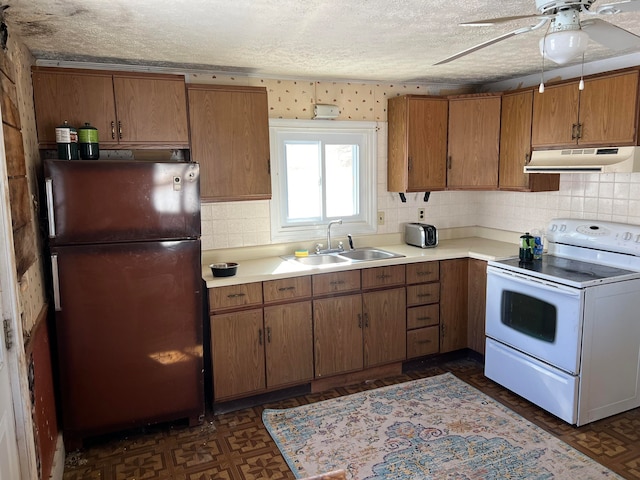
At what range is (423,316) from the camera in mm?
3734

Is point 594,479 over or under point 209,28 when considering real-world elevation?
under

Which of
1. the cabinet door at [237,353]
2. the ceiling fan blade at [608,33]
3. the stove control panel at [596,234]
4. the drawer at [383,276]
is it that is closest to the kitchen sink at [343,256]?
the drawer at [383,276]

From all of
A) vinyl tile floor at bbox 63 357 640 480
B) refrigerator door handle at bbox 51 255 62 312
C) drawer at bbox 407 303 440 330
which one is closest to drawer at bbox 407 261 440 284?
drawer at bbox 407 303 440 330

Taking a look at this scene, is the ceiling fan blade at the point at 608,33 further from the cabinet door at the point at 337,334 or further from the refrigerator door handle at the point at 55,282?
the refrigerator door handle at the point at 55,282

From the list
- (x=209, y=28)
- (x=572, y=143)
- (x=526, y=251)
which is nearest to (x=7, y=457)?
(x=209, y=28)

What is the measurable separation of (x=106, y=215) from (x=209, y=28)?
1.14m

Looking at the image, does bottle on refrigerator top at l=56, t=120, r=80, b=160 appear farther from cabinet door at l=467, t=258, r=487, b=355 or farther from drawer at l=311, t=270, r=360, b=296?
cabinet door at l=467, t=258, r=487, b=355

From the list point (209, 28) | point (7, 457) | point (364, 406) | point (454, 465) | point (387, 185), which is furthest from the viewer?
point (387, 185)

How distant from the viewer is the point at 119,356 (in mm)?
2775

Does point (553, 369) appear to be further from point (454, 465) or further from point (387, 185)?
point (387, 185)

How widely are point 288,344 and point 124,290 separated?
1140 mm

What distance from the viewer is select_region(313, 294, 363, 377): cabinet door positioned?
11.1 feet

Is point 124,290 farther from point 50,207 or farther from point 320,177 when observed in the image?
point 320,177

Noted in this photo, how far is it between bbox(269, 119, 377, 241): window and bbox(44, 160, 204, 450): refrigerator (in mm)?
1019
